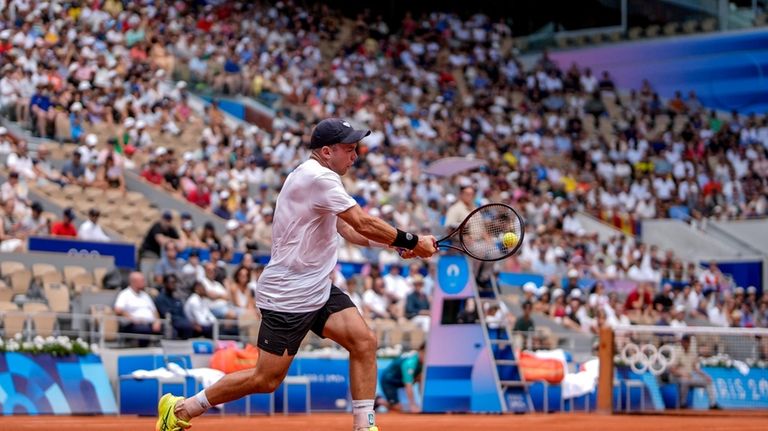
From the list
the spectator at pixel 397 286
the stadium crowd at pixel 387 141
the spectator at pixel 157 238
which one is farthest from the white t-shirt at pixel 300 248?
the spectator at pixel 397 286

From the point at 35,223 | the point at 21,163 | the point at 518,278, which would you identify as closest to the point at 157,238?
the point at 35,223

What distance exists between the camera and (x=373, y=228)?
8.32 metres

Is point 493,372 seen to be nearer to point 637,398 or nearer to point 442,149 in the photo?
point 637,398

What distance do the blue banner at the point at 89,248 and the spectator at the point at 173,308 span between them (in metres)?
2.08

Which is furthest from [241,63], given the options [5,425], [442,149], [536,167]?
[5,425]

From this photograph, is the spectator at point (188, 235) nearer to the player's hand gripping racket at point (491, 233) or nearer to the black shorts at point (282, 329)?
the player's hand gripping racket at point (491, 233)

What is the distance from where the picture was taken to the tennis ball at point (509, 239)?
9.26 m

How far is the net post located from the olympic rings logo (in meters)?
0.87

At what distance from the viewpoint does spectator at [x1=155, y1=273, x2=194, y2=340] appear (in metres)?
17.6

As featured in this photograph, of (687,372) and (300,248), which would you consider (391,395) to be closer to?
(687,372)

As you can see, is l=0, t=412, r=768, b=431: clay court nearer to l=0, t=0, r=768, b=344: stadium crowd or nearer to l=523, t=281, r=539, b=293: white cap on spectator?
l=0, t=0, r=768, b=344: stadium crowd

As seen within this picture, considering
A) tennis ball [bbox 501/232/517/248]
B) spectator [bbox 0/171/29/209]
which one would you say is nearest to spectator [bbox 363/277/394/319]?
spectator [bbox 0/171/29/209]

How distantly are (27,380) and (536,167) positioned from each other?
63.3ft

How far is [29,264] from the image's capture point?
18.4 metres
